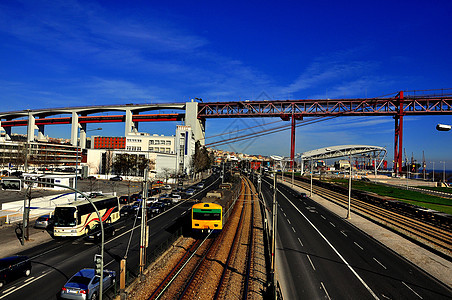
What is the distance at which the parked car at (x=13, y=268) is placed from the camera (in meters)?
18.5

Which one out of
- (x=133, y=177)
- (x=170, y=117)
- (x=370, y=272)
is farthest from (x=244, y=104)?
(x=370, y=272)

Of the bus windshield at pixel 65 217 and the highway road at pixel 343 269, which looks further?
the bus windshield at pixel 65 217

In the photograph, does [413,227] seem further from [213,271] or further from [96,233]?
[96,233]

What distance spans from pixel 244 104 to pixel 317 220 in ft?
254

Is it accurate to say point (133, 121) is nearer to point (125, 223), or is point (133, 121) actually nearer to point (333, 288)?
point (125, 223)

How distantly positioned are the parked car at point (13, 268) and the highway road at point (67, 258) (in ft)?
1.36

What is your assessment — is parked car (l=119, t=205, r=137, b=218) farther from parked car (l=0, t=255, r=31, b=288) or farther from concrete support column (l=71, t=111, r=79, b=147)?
concrete support column (l=71, t=111, r=79, b=147)

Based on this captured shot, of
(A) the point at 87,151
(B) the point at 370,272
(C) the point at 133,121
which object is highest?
(C) the point at 133,121

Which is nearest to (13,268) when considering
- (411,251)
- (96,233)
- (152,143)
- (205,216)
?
(96,233)

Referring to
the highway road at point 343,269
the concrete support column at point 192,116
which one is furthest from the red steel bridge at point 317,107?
the highway road at point 343,269

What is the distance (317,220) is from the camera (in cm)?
4406

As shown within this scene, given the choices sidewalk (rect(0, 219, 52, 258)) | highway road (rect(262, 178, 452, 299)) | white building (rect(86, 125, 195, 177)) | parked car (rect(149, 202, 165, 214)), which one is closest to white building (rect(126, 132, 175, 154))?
white building (rect(86, 125, 195, 177))

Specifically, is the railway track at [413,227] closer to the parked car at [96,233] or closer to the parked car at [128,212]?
the parked car at [96,233]

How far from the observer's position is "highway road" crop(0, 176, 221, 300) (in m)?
18.1
